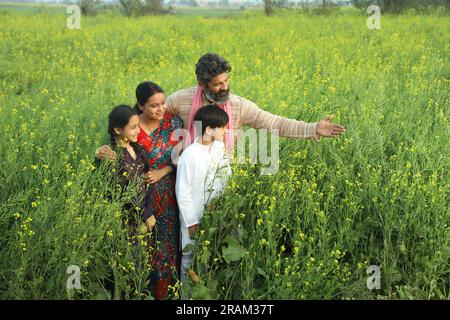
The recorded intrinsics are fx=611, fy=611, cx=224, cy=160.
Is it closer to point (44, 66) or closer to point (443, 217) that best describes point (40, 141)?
point (443, 217)

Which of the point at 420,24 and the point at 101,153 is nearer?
the point at 101,153

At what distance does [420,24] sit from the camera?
1255 centimetres

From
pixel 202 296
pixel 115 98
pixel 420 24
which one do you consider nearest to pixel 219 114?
pixel 202 296

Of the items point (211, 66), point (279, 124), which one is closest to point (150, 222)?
point (211, 66)

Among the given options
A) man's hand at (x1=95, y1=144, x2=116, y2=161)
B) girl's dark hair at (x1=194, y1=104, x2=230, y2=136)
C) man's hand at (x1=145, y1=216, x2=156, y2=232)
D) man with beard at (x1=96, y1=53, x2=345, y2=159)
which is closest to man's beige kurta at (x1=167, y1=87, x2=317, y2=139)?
man with beard at (x1=96, y1=53, x2=345, y2=159)

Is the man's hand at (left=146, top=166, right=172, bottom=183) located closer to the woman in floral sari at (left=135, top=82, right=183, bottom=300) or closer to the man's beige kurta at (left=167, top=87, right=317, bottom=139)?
the woman in floral sari at (left=135, top=82, right=183, bottom=300)

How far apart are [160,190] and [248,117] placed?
83 cm

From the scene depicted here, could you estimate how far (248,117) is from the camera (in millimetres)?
4129

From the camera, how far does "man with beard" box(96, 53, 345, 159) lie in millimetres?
3791

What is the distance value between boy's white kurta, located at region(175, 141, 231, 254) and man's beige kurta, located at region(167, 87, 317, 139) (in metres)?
0.44

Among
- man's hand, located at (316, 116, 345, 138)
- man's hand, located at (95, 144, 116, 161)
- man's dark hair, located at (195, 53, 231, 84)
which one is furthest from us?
man's hand, located at (316, 116, 345, 138)

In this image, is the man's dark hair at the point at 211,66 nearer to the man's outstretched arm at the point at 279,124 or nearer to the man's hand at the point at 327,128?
the man's outstretched arm at the point at 279,124

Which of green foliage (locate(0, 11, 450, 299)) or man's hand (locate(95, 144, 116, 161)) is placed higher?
man's hand (locate(95, 144, 116, 161))

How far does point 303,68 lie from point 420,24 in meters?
5.49
